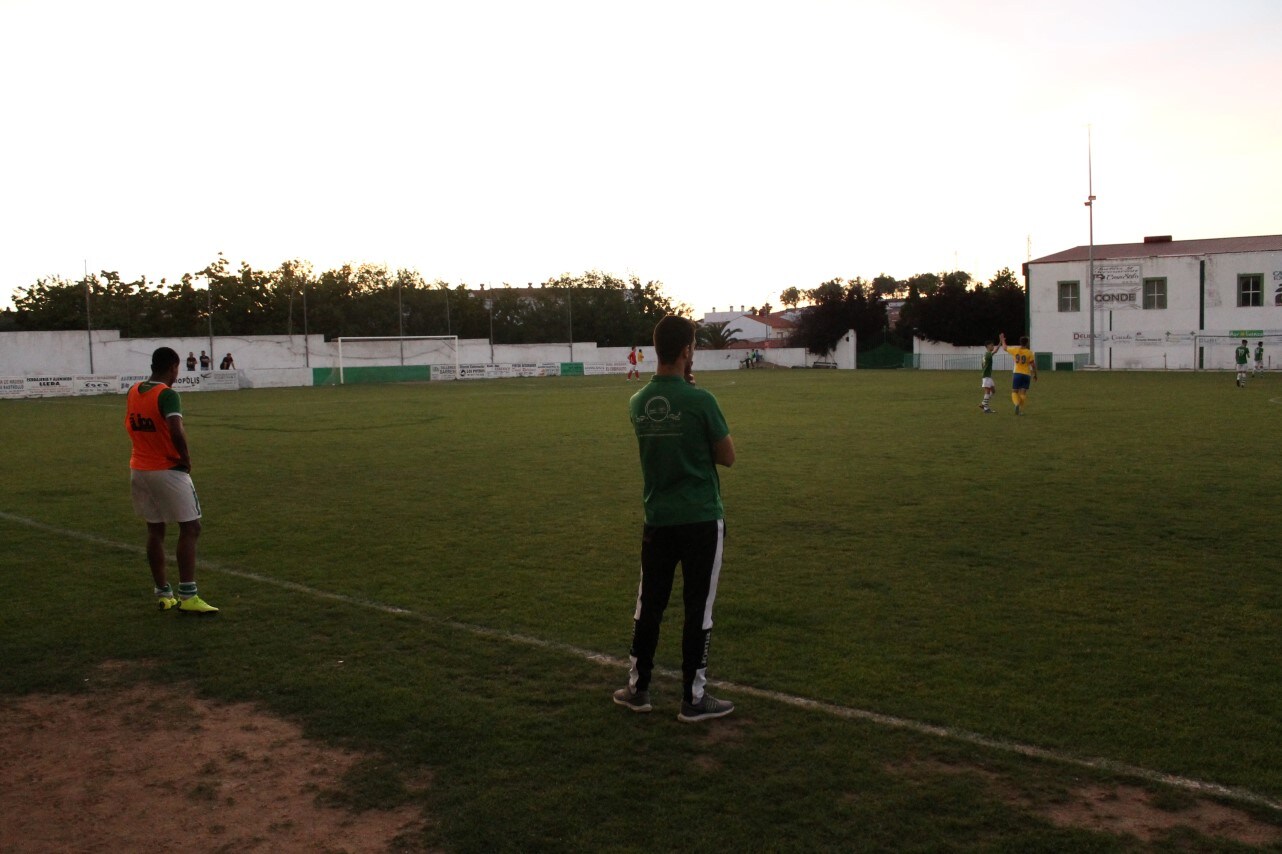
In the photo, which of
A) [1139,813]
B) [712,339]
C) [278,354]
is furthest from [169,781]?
[712,339]

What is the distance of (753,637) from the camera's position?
21.5ft

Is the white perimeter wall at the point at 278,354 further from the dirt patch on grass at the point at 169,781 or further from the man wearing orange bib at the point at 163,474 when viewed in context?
the dirt patch on grass at the point at 169,781

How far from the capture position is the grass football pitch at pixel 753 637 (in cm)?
433

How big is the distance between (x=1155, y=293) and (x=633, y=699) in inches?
2355

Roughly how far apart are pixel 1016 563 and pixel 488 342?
57.5 metres

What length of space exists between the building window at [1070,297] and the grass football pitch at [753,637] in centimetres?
4797

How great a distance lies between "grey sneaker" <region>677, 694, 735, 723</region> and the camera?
519cm

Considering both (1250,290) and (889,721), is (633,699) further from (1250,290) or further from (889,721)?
(1250,290)

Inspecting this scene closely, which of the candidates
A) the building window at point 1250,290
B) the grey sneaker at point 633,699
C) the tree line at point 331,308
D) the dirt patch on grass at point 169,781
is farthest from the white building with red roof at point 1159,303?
the dirt patch on grass at point 169,781

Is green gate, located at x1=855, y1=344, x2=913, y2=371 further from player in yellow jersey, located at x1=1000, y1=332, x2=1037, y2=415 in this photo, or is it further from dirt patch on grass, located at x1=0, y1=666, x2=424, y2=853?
dirt patch on grass, located at x1=0, y1=666, x2=424, y2=853

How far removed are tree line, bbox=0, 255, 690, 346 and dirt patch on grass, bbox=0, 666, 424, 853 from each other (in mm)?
51341

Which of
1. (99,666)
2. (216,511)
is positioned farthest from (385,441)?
(99,666)

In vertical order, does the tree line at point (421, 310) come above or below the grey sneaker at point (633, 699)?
above

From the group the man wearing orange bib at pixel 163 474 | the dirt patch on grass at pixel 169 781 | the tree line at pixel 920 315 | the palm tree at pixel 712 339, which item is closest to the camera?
the dirt patch on grass at pixel 169 781
